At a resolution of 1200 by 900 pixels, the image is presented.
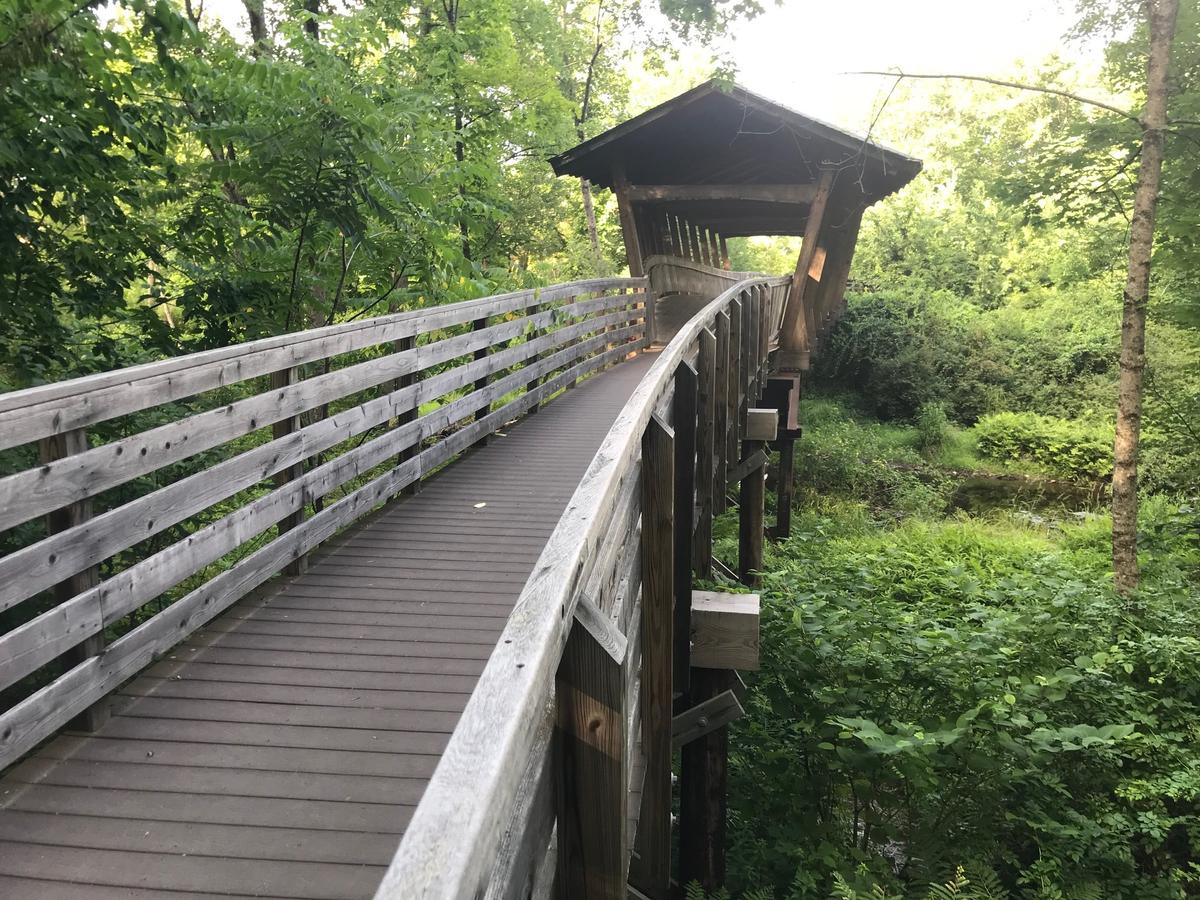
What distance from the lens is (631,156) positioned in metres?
16.6

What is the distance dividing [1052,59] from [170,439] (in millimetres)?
27265

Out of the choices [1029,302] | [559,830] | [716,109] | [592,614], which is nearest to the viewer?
[592,614]

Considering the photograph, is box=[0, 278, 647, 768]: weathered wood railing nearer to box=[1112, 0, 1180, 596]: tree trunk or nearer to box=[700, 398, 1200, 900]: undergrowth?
box=[700, 398, 1200, 900]: undergrowth

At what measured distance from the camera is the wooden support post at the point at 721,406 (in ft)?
22.6

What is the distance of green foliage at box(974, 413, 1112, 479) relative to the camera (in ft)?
68.5

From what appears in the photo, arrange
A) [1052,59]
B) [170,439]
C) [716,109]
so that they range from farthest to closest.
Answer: [1052,59]
[716,109]
[170,439]

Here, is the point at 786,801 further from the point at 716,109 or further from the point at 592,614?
the point at 716,109

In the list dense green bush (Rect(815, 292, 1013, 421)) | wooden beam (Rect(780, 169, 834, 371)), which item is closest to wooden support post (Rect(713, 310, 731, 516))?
wooden beam (Rect(780, 169, 834, 371))

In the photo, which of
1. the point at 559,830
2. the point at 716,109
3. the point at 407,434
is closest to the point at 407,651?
the point at 559,830

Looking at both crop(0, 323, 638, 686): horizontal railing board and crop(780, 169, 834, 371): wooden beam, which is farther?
crop(780, 169, 834, 371): wooden beam

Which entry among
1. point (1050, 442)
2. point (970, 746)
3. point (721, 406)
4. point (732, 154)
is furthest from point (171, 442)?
point (1050, 442)

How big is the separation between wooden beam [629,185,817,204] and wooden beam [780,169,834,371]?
348mm

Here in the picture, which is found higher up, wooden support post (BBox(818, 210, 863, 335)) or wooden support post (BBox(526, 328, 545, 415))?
wooden support post (BBox(818, 210, 863, 335))

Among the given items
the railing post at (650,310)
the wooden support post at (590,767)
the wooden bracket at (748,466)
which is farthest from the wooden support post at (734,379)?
the railing post at (650,310)
